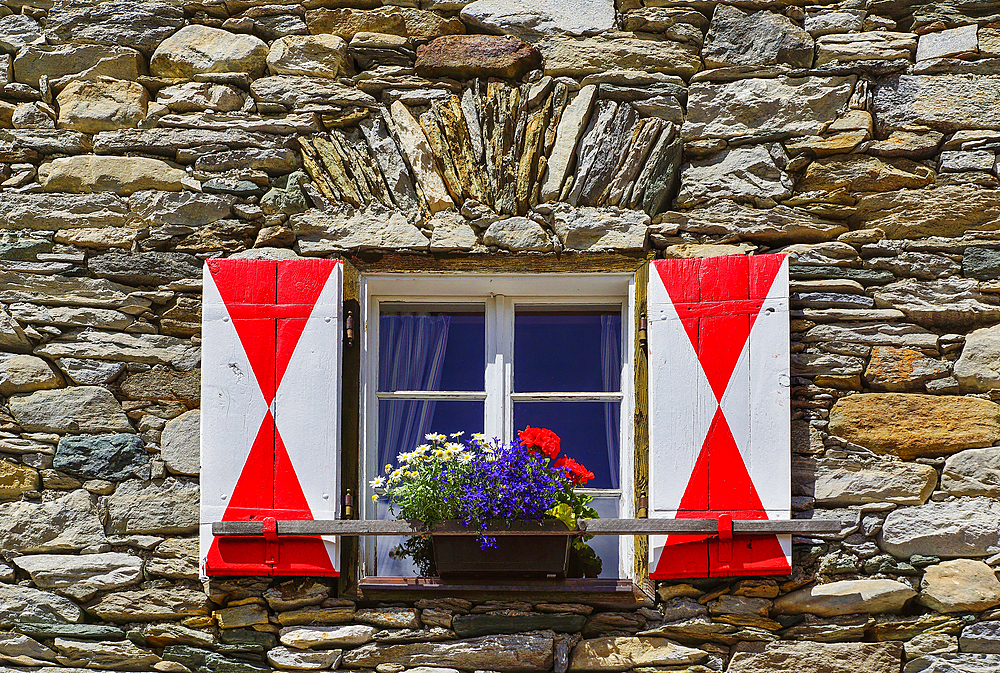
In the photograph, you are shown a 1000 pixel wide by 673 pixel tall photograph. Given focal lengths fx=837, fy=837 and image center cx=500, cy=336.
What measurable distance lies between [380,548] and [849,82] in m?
2.33

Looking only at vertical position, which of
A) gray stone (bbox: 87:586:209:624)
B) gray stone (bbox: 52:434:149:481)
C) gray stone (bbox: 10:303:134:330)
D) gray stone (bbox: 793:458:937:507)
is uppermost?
gray stone (bbox: 10:303:134:330)

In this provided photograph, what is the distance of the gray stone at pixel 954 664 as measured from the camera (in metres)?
2.68

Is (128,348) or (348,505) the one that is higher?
(128,348)

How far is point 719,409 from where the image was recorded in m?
2.76

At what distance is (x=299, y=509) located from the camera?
2.73 meters

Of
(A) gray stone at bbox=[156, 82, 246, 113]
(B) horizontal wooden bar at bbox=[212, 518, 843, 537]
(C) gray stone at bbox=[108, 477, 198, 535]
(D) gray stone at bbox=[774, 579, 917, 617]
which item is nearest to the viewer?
(B) horizontal wooden bar at bbox=[212, 518, 843, 537]

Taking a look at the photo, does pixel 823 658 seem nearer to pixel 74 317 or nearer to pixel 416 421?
pixel 416 421

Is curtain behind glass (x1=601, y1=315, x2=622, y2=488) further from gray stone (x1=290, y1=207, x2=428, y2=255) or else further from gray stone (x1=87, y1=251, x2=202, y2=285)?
gray stone (x1=87, y1=251, x2=202, y2=285)

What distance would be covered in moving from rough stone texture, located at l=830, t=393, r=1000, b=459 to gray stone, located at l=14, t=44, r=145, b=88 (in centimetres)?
280

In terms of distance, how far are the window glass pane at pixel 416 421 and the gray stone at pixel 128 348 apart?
2.30 ft

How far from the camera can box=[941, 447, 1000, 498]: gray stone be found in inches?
108

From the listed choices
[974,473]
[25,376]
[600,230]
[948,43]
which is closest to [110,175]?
[25,376]

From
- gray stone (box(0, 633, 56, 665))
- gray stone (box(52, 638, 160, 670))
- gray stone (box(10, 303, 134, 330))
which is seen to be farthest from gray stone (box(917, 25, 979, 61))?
gray stone (box(0, 633, 56, 665))

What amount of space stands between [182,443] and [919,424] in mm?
2480
